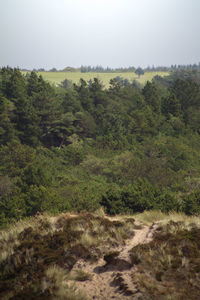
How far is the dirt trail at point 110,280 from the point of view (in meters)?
5.24

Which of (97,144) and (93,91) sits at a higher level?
(93,91)

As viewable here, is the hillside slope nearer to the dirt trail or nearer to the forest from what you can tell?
the dirt trail

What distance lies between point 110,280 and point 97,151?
93.0 ft

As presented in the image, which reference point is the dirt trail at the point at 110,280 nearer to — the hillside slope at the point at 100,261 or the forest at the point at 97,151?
the hillside slope at the point at 100,261

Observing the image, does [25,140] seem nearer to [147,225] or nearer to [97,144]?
[97,144]

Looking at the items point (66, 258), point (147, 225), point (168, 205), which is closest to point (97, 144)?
point (168, 205)

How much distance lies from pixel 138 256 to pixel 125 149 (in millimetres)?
28485

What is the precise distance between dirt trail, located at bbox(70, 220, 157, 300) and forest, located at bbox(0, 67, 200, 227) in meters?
5.82

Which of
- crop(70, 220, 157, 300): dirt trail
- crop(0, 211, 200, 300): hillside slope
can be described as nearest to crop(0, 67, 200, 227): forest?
crop(0, 211, 200, 300): hillside slope

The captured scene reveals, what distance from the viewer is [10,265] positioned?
6414 mm

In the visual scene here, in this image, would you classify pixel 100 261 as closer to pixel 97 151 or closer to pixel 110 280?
pixel 110 280

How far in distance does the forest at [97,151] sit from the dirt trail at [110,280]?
582 cm

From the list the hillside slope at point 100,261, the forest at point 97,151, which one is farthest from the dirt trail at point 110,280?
the forest at point 97,151

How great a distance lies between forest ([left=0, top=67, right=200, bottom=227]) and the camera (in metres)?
15.0
